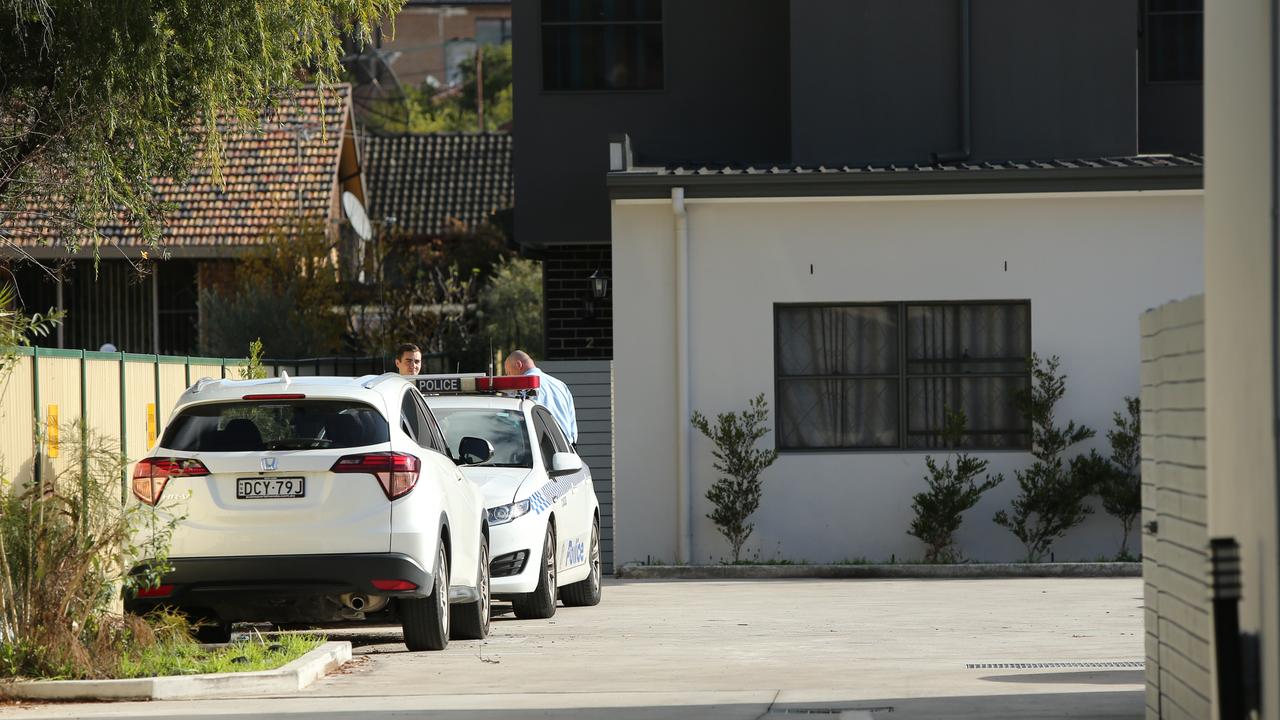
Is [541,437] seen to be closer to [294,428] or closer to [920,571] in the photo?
[294,428]

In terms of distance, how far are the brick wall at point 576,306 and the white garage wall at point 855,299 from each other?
3.49m

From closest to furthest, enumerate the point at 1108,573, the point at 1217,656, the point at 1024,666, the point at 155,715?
the point at 1217,656
the point at 155,715
the point at 1024,666
the point at 1108,573

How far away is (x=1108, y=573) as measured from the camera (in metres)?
18.0

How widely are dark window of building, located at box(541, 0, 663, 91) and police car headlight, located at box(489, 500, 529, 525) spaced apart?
9.47 m

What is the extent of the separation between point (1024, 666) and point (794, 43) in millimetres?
11341

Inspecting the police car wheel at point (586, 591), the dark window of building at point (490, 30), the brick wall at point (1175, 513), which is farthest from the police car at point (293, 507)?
the dark window of building at point (490, 30)

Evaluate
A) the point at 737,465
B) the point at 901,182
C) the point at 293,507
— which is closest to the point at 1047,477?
the point at 737,465

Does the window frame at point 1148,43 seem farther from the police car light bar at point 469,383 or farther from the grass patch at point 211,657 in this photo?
the grass patch at point 211,657

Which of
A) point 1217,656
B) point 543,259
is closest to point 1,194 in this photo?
point 543,259

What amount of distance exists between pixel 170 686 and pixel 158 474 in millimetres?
1692

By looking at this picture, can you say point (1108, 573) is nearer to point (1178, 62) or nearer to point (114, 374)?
point (1178, 62)

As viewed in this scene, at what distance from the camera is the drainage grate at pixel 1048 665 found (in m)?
10.8

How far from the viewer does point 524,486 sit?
45.1 ft

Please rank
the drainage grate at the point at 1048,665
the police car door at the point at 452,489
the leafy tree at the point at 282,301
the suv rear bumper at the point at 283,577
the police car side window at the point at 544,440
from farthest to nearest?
the leafy tree at the point at 282,301 → the police car side window at the point at 544,440 → the police car door at the point at 452,489 → the suv rear bumper at the point at 283,577 → the drainage grate at the point at 1048,665
